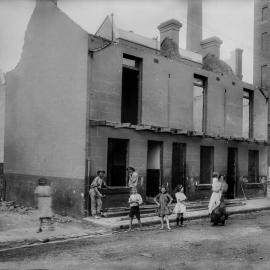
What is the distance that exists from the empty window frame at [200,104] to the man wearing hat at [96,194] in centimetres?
734

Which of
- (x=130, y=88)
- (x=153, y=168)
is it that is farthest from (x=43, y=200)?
(x=130, y=88)

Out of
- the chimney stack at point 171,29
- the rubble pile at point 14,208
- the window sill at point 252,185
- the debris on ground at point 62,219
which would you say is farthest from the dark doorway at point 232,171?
the rubble pile at point 14,208

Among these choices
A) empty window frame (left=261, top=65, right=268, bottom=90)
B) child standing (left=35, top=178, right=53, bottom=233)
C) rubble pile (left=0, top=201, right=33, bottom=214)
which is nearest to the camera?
child standing (left=35, top=178, right=53, bottom=233)

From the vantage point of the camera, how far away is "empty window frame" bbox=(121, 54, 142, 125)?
1556 cm

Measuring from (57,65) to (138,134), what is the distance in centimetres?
462

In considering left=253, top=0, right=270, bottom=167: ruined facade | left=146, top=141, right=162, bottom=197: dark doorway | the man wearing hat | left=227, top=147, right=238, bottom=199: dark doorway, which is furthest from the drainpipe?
left=253, top=0, right=270, bottom=167: ruined facade

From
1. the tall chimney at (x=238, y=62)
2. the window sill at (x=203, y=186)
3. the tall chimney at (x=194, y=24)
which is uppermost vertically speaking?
the tall chimney at (x=194, y=24)

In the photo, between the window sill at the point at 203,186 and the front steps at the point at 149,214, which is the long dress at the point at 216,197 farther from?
the window sill at the point at 203,186

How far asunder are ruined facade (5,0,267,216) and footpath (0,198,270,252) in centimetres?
92

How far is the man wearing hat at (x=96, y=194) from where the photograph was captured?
1314 cm

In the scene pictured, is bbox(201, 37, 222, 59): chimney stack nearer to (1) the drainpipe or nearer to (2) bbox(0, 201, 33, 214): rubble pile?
(1) the drainpipe

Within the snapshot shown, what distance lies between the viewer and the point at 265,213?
1627 centimetres

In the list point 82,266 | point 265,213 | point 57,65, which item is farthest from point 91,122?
point 265,213

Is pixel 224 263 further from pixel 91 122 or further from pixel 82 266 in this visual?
pixel 91 122
